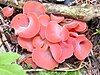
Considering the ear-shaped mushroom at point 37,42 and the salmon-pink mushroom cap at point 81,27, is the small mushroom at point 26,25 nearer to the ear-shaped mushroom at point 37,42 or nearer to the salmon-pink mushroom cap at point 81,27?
the ear-shaped mushroom at point 37,42

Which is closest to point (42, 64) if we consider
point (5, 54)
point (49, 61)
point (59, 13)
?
point (49, 61)

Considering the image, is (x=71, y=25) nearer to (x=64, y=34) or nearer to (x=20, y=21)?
(x=64, y=34)

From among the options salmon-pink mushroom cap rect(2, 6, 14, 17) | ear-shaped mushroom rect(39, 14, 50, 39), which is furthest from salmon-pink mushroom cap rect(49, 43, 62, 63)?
salmon-pink mushroom cap rect(2, 6, 14, 17)

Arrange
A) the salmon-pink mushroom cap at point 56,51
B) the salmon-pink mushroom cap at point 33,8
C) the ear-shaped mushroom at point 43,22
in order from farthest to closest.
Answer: the salmon-pink mushroom cap at point 33,8, the ear-shaped mushroom at point 43,22, the salmon-pink mushroom cap at point 56,51

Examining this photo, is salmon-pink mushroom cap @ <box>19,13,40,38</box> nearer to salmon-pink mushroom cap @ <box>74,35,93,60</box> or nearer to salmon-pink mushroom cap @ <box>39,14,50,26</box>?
salmon-pink mushroom cap @ <box>39,14,50,26</box>

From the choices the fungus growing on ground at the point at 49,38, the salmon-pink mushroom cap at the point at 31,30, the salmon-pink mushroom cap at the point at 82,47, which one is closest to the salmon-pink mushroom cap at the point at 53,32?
the fungus growing on ground at the point at 49,38

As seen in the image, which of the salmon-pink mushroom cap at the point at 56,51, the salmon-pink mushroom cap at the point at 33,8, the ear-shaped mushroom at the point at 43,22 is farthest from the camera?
the salmon-pink mushroom cap at the point at 33,8
